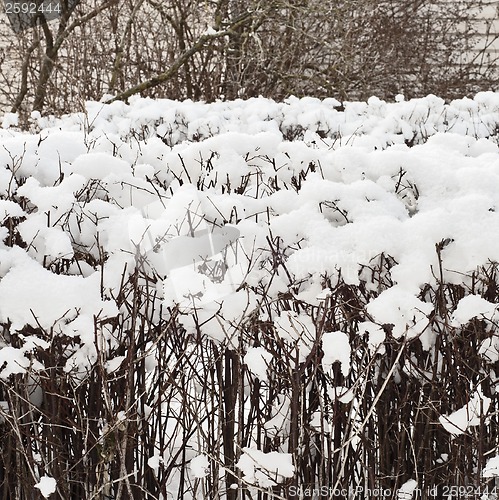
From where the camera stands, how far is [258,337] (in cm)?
195

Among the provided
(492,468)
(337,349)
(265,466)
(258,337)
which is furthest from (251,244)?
(492,468)

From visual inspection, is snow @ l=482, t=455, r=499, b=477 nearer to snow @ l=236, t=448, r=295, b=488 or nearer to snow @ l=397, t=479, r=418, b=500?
snow @ l=397, t=479, r=418, b=500

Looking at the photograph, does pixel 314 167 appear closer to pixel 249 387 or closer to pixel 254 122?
pixel 249 387

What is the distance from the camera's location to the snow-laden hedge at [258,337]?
6.17 feet

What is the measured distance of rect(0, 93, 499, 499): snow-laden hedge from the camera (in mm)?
1880

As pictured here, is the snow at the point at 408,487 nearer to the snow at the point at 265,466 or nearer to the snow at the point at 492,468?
the snow at the point at 492,468

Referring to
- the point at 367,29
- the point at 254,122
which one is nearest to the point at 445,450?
the point at 254,122

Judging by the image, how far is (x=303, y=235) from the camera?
82.6 inches

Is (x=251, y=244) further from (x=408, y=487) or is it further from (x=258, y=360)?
(x=408, y=487)

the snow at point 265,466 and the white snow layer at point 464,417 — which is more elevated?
the white snow layer at point 464,417

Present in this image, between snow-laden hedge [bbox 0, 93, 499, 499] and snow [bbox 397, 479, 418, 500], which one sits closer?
snow-laden hedge [bbox 0, 93, 499, 499]

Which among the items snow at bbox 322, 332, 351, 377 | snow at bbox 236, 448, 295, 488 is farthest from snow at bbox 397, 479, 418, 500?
snow at bbox 322, 332, 351, 377

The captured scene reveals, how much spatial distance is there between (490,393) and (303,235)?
68 centimetres

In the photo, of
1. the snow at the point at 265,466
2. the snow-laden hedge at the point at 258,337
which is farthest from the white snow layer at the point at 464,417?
the snow at the point at 265,466
